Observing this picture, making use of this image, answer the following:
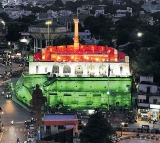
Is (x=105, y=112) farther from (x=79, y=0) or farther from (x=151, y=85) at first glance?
(x=79, y=0)

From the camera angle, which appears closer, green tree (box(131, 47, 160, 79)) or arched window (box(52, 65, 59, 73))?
arched window (box(52, 65, 59, 73))

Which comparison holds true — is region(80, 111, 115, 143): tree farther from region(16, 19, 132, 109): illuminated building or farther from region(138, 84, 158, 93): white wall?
region(138, 84, 158, 93): white wall

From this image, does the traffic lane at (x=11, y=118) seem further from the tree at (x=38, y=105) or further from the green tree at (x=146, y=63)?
the green tree at (x=146, y=63)

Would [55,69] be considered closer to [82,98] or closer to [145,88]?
[82,98]

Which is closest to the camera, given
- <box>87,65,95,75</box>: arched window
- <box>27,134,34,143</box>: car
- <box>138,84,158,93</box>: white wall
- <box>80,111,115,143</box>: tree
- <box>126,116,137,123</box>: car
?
<box>80,111,115,143</box>: tree

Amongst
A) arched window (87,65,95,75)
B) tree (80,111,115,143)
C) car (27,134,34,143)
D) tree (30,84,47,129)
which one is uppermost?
arched window (87,65,95,75)

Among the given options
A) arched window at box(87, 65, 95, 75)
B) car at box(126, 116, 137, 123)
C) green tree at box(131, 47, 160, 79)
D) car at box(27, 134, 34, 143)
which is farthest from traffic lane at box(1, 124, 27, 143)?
green tree at box(131, 47, 160, 79)

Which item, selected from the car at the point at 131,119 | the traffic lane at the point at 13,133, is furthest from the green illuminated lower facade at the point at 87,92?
the traffic lane at the point at 13,133

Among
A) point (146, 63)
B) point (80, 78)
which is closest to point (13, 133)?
point (80, 78)
